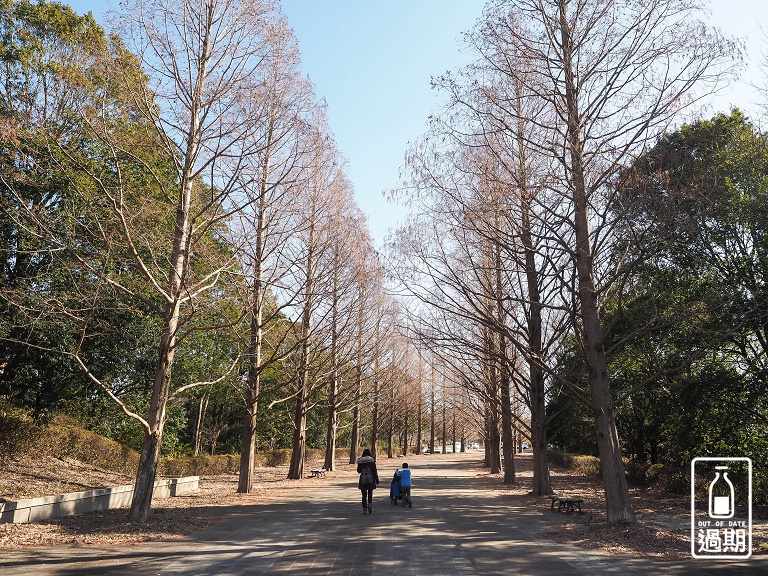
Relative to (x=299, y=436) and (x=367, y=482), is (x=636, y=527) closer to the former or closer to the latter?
(x=367, y=482)

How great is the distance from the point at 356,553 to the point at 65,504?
6.37m

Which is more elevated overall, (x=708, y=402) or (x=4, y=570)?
(x=708, y=402)

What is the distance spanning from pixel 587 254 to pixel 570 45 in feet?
14.7

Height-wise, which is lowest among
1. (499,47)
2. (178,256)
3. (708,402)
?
(708,402)

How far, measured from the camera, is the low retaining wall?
31.7 ft

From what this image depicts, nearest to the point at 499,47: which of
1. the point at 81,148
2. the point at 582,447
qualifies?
the point at 81,148

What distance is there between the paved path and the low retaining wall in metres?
1.99

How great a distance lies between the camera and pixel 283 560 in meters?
8.17

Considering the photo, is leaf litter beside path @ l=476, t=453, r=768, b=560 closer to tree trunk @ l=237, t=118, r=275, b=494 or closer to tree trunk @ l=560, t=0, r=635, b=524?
tree trunk @ l=560, t=0, r=635, b=524

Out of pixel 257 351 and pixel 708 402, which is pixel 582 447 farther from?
pixel 257 351

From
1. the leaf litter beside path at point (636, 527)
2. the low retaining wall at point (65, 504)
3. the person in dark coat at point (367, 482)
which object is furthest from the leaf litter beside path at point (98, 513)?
the leaf litter beside path at point (636, 527)

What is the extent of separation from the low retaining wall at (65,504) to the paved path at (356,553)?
1991 mm

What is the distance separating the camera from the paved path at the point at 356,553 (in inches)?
292

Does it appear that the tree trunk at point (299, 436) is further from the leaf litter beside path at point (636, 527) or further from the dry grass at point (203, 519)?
the leaf litter beside path at point (636, 527)
